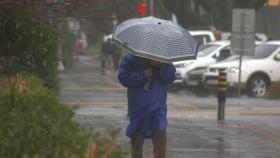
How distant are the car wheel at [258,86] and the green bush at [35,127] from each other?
804 inches

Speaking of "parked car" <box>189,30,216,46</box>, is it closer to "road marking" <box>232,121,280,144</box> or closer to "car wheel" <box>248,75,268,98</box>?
"car wheel" <box>248,75,268,98</box>

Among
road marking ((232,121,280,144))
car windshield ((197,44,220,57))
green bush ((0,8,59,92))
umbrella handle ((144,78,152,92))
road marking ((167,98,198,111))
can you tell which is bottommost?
road marking ((167,98,198,111))

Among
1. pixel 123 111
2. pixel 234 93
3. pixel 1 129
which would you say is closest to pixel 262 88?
pixel 234 93

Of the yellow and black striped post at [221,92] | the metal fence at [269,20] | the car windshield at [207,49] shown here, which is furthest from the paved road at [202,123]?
the metal fence at [269,20]

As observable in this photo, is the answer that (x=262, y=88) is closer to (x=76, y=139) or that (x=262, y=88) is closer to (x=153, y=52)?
(x=153, y=52)

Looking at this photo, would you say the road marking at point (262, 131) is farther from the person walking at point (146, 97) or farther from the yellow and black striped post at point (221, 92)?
the person walking at point (146, 97)

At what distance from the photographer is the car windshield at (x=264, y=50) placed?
97.4 feet

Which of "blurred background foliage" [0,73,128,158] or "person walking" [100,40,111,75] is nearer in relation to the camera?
"blurred background foliage" [0,73,128,158]

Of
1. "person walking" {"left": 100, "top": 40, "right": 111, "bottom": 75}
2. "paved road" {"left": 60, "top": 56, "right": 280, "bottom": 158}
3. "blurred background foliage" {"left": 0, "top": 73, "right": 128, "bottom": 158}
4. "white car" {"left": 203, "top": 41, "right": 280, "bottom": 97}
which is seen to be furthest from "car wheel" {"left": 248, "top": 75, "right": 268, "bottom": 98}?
"blurred background foliage" {"left": 0, "top": 73, "right": 128, "bottom": 158}

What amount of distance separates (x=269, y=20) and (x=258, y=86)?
19140 millimetres

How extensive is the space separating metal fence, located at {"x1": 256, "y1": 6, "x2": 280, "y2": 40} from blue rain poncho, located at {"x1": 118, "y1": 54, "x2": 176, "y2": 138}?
36.9 meters

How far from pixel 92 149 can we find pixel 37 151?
3.75 ft

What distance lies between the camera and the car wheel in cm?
2891

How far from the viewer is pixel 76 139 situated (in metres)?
6.32
